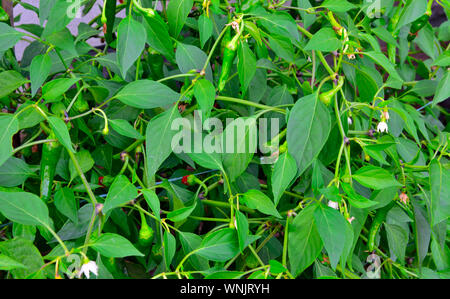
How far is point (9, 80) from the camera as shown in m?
0.56

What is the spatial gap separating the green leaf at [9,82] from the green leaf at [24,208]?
18 cm

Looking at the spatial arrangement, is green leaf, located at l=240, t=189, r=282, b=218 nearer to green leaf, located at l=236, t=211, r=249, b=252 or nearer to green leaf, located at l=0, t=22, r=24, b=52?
green leaf, located at l=236, t=211, r=249, b=252

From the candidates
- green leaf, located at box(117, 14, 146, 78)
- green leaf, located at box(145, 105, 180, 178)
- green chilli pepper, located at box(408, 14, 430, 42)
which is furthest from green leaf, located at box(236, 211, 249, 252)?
green chilli pepper, located at box(408, 14, 430, 42)

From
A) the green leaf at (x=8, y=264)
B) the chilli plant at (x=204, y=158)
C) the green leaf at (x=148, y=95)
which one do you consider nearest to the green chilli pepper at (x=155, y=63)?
the chilli plant at (x=204, y=158)

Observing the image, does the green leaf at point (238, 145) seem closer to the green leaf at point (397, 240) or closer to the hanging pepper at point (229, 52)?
the hanging pepper at point (229, 52)

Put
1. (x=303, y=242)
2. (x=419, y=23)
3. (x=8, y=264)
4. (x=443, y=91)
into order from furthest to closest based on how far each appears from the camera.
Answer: (x=419, y=23)
(x=443, y=91)
(x=303, y=242)
(x=8, y=264)

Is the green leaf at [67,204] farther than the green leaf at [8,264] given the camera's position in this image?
Yes

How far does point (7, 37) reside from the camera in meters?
0.52

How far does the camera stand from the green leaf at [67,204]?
50 cm

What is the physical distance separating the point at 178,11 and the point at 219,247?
0.29 meters

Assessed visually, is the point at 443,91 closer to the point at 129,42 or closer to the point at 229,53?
the point at 229,53

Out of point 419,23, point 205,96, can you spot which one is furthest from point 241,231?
point 419,23

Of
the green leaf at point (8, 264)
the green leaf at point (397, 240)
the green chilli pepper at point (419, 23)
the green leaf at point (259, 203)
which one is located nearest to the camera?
the green leaf at point (8, 264)

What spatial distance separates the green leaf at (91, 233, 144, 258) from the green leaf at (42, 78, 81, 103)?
177mm
